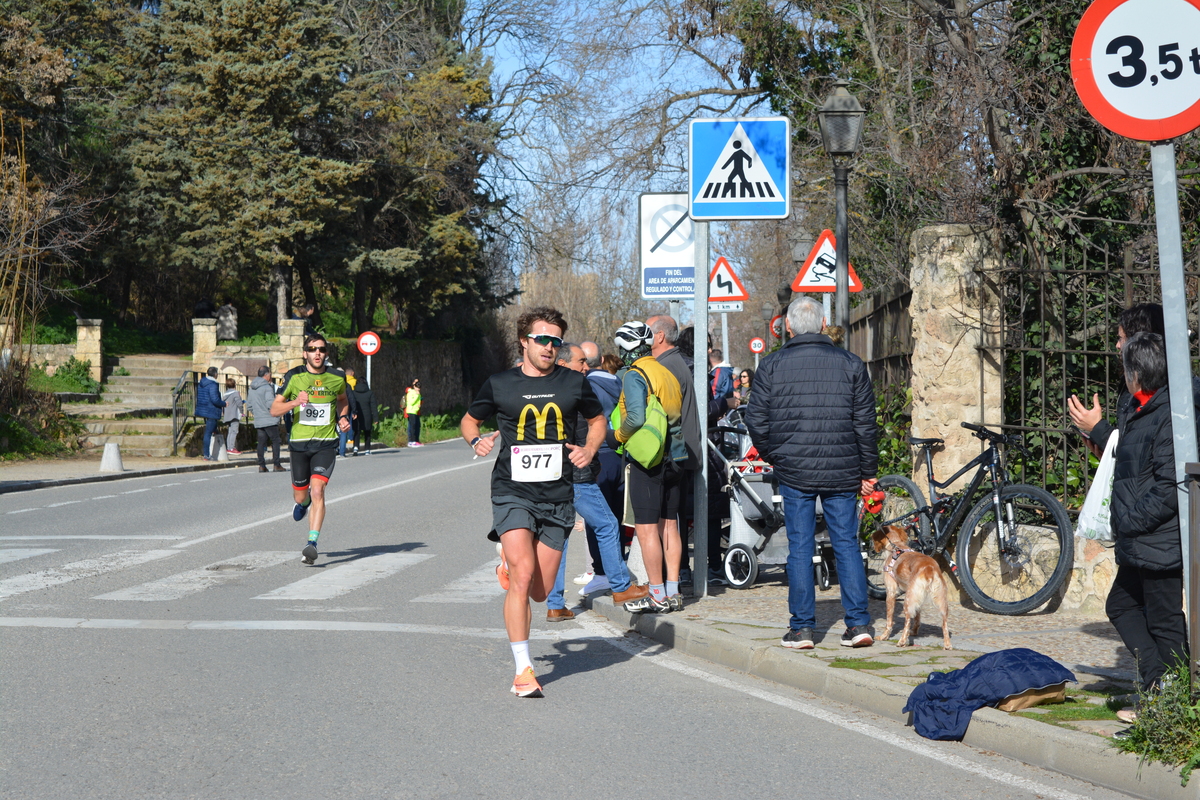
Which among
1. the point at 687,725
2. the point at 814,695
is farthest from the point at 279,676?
the point at 814,695

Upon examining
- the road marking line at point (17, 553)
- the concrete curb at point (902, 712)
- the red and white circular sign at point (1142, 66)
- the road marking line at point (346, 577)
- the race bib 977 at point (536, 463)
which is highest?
the red and white circular sign at point (1142, 66)

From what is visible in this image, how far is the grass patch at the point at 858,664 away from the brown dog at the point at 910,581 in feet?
1.58

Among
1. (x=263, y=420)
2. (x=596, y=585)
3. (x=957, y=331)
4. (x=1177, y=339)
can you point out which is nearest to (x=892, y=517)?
(x=957, y=331)

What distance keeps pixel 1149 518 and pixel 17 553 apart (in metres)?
10.1

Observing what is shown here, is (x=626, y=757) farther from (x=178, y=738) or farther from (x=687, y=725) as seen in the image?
(x=178, y=738)

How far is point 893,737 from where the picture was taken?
5574mm

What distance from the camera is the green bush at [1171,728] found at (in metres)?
4.59

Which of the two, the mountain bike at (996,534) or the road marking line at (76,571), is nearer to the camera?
the mountain bike at (996,534)

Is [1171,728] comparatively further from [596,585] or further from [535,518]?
[596,585]

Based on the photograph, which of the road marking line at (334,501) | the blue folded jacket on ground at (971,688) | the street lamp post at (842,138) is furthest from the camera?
the road marking line at (334,501)

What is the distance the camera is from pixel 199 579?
1034 centimetres

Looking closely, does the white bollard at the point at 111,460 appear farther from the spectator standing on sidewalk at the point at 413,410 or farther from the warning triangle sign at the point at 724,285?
the spectator standing on sidewalk at the point at 413,410

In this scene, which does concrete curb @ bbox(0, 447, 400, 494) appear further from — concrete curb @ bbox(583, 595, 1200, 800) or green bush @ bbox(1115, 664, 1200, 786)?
green bush @ bbox(1115, 664, 1200, 786)

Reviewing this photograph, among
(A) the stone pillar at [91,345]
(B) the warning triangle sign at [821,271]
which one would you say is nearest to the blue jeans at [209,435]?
(A) the stone pillar at [91,345]
